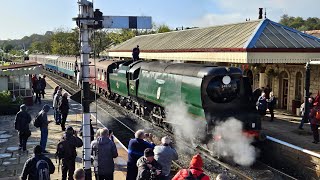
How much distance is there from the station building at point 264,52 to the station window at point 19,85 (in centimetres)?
815

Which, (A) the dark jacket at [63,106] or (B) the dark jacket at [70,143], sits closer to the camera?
(B) the dark jacket at [70,143]

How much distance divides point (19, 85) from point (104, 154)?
14.8 metres

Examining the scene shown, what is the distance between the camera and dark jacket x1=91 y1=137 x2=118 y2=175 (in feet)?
22.3

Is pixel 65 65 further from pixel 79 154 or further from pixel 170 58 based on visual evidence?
pixel 79 154

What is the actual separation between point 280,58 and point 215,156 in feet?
20.0

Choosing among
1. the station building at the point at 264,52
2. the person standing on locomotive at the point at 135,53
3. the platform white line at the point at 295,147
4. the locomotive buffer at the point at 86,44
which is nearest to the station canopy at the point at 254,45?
the station building at the point at 264,52

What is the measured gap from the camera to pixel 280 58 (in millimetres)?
15086

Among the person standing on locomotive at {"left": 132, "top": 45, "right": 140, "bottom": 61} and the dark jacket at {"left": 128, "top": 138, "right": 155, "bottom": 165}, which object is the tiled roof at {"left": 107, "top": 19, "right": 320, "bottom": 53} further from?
the dark jacket at {"left": 128, "top": 138, "right": 155, "bottom": 165}

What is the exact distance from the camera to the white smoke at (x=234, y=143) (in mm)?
10789

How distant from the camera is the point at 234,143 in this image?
1093 centimetres

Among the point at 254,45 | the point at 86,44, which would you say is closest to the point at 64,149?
the point at 86,44

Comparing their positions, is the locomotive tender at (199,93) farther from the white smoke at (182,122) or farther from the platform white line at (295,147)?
the platform white line at (295,147)

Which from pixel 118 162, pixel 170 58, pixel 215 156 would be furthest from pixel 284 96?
pixel 118 162

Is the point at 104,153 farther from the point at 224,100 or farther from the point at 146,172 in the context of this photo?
the point at 224,100
